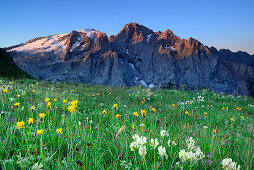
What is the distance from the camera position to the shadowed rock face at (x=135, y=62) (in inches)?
5930

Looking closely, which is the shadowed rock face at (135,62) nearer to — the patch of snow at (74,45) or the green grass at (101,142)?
the patch of snow at (74,45)

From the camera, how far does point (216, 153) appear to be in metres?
2.10

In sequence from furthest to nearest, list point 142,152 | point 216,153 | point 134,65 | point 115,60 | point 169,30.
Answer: point 169,30
point 134,65
point 115,60
point 216,153
point 142,152

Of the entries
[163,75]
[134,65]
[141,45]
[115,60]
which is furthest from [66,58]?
[163,75]

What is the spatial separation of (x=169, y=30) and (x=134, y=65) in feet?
224

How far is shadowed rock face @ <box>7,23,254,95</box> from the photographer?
494ft

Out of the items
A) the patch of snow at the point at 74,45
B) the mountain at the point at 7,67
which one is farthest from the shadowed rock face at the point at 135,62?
the mountain at the point at 7,67

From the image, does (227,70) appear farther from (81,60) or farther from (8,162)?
(8,162)

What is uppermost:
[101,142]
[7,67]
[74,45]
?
[74,45]

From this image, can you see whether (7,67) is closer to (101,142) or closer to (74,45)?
(101,142)

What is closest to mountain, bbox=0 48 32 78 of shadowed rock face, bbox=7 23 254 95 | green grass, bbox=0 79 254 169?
green grass, bbox=0 79 254 169

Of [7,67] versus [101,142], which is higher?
[7,67]

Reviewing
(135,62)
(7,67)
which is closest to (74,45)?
(135,62)

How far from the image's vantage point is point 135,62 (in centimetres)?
17662
